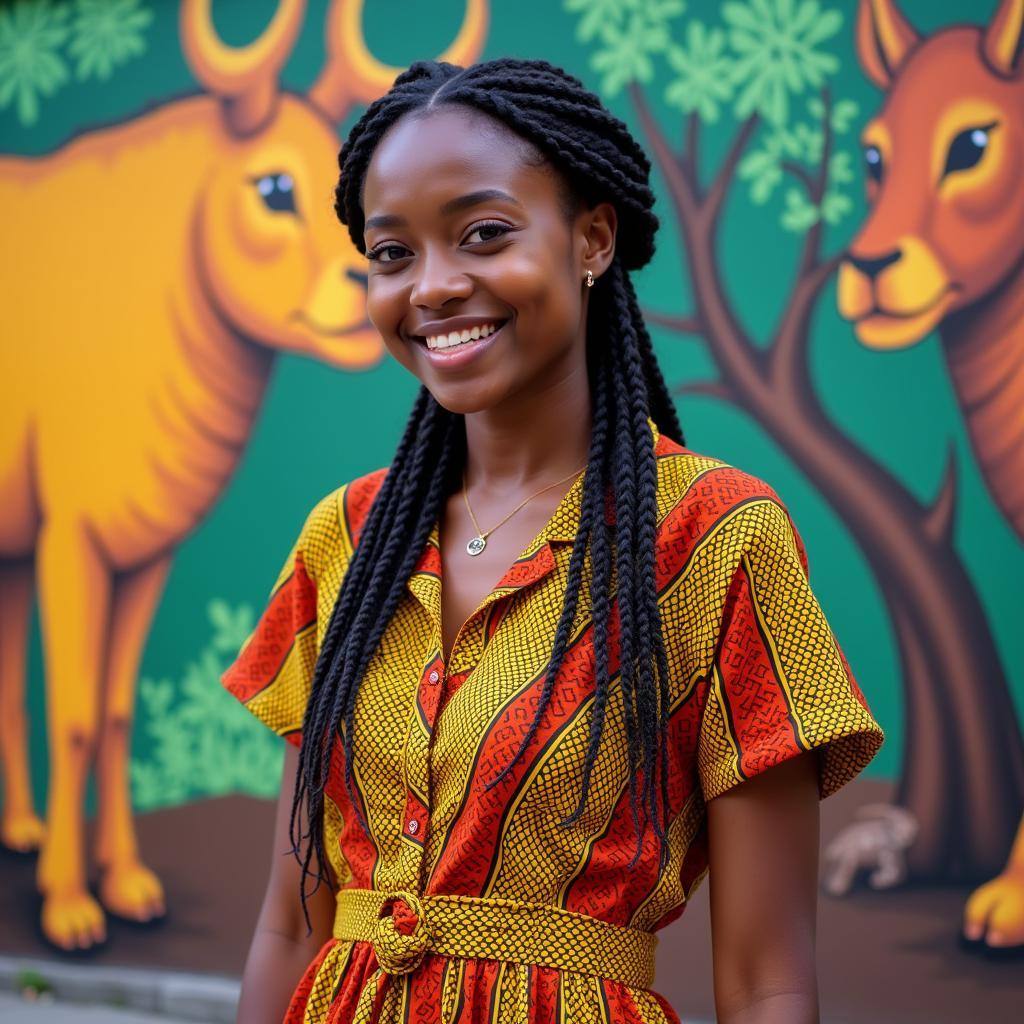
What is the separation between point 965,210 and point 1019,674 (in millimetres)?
1281

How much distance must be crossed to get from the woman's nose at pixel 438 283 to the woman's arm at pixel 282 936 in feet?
2.11

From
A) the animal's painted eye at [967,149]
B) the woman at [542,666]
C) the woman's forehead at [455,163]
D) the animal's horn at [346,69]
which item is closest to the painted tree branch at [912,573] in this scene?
the animal's painted eye at [967,149]

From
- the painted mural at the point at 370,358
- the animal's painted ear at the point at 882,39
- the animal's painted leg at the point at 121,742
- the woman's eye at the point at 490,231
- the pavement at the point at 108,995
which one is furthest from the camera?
the animal's painted leg at the point at 121,742

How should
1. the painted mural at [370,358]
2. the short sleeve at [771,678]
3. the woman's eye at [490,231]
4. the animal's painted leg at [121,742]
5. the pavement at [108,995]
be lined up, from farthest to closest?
the animal's painted leg at [121,742] < the pavement at [108,995] < the painted mural at [370,358] < the woman's eye at [490,231] < the short sleeve at [771,678]

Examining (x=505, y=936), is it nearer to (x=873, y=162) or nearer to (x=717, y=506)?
(x=717, y=506)

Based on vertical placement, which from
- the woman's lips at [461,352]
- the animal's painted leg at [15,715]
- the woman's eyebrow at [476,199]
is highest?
the woman's eyebrow at [476,199]

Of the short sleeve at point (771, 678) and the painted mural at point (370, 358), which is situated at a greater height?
the short sleeve at point (771, 678)

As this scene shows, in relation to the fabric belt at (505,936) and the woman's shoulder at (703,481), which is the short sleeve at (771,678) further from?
the fabric belt at (505,936)

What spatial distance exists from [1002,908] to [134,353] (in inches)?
134

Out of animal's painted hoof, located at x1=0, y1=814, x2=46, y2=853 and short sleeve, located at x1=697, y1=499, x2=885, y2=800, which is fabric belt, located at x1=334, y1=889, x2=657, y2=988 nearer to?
short sleeve, located at x1=697, y1=499, x2=885, y2=800

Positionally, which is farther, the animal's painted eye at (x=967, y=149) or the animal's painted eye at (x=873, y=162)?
the animal's painted eye at (x=873, y=162)

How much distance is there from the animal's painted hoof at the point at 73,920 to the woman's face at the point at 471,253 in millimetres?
3814

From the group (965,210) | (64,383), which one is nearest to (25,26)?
(64,383)

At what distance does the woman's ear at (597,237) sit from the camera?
1.70 meters
